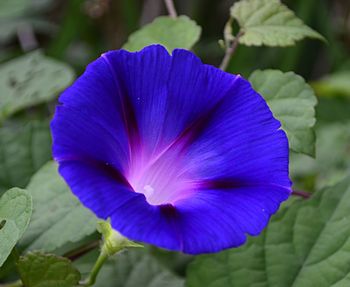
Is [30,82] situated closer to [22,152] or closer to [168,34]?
[22,152]

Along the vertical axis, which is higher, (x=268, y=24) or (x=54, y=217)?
(x=268, y=24)

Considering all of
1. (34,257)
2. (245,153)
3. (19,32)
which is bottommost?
→ (19,32)

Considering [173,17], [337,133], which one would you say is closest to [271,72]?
[173,17]

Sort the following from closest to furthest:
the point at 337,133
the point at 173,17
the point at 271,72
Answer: the point at 271,72
the point at 173,17
the point at 337,133

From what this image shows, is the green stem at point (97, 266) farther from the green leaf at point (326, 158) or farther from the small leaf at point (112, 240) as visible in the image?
the green leaf at point (326, 158)

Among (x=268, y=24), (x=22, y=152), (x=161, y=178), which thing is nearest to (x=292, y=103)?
(x=268, y=24)

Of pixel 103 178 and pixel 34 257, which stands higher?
pixel 103 178

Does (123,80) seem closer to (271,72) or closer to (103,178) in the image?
(103,178)
